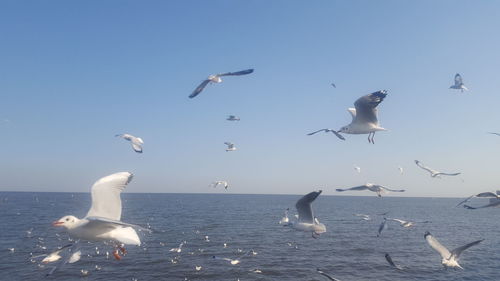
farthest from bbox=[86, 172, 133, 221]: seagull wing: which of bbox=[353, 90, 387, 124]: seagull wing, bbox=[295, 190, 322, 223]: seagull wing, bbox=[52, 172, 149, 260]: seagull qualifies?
bbox=[353, 90, 387, 124]: seagull wing

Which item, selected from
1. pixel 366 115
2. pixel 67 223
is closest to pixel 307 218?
pixel 366 115

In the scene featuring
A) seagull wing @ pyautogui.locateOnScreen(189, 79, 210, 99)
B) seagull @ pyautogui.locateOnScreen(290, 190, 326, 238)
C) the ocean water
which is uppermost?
seagull wing @ pyautogui.locateOnScreen(189, 79, 210, 99)

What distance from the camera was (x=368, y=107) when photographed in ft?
36.4

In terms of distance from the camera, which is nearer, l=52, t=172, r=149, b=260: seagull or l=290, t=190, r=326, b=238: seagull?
l=52, t=172, r=149, b=260: seagull

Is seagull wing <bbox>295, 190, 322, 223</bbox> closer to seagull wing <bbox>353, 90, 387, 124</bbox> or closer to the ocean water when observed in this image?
seagull wing <bbox>353, 90, 387, 124</bbox>

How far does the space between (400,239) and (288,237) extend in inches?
641

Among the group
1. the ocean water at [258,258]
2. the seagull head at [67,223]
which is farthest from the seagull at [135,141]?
the ocean water at [258,258]

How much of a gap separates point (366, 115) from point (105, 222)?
27.8ft

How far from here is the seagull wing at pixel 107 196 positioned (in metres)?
9.33

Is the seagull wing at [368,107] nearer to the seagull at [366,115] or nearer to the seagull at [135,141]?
the seagull at [366,115]

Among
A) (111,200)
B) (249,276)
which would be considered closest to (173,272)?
(249,276)

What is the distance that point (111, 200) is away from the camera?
31.0 ft

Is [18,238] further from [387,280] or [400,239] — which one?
[400,239]

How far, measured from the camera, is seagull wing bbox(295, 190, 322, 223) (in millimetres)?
11089
